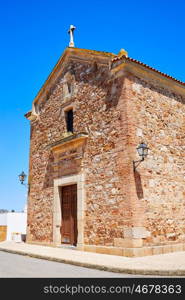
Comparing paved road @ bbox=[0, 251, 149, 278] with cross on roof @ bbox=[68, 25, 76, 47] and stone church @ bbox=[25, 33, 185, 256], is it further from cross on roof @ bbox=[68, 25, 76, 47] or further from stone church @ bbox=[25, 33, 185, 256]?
cross on roof @ bbox=[68, 25, 76, 47]

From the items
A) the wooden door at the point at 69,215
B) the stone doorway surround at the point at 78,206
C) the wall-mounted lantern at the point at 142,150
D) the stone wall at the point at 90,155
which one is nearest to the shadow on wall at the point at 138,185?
the stone wall at the point at 90,155

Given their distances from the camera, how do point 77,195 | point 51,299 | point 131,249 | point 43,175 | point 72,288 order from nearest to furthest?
point 51,299, point 72,288, point 131,249, point 77,195, point 43,175

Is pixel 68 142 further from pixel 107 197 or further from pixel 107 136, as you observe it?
pixel 107 197

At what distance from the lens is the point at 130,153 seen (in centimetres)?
860

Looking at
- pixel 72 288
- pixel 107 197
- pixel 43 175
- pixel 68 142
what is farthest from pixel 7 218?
pixel 72 288

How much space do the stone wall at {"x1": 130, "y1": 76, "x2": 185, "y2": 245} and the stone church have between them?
0.03 metres

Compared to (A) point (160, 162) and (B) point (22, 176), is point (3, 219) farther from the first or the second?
(A) point (160, 162)

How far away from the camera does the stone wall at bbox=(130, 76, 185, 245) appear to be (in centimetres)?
879

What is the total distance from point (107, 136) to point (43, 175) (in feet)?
13.6

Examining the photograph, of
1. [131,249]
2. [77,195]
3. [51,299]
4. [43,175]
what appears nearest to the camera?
[51,299]

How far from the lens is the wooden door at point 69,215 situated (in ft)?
34.4

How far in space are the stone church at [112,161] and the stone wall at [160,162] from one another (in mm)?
30

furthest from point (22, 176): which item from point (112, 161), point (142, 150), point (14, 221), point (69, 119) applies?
point (14, 221)

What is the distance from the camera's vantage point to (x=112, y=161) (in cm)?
→ 913
